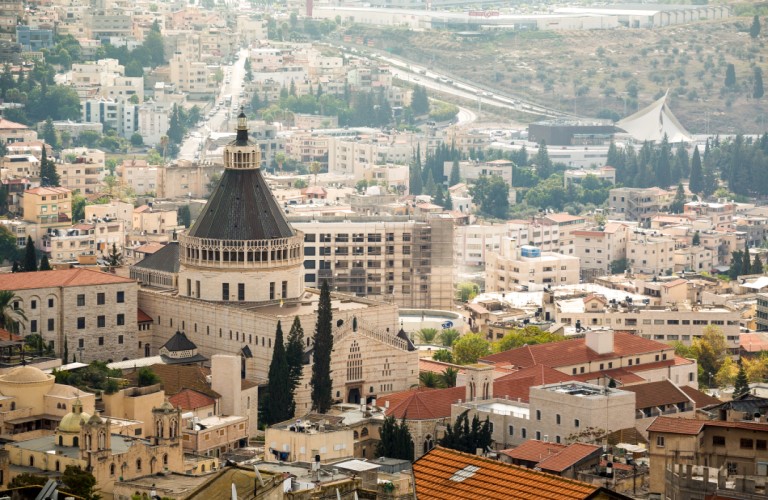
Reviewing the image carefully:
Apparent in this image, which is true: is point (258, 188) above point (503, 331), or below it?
above

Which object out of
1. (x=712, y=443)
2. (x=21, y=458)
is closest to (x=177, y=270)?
(x=21, y=458)

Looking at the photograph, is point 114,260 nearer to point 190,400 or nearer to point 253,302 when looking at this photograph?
point 253,302

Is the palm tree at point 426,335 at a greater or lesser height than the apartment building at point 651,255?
greater

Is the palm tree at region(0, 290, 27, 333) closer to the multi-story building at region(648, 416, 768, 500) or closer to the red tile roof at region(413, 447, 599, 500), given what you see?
the multi-story building at region(648, 416, 768, 500)

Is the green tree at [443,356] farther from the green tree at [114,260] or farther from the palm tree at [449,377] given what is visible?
the green tree at [114,260]

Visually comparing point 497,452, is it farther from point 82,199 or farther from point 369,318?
point 82,199

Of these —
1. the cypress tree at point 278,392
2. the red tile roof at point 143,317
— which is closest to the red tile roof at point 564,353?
the cypress tree at point 278,392
